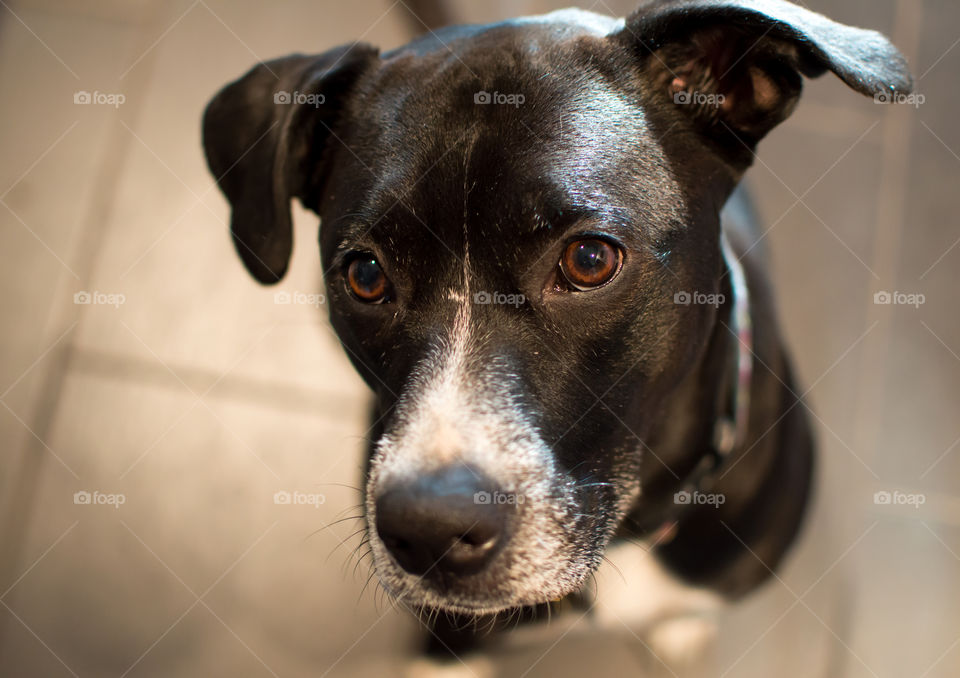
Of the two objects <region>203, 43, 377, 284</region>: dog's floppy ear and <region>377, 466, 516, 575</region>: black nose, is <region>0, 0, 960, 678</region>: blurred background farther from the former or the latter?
<region>377, 466, 516, 575</region>: black nose

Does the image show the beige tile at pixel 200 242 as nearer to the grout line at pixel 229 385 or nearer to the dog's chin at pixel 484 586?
the grout line at pixel 229 385

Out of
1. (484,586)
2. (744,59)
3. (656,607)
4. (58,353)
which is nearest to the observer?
(484,586)

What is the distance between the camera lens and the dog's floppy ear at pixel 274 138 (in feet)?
6.13

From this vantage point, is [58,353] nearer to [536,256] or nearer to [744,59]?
[536,256]

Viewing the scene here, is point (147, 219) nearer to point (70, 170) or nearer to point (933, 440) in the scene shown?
point (70, 170)

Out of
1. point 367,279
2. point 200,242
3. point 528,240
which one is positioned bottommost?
point 200,242

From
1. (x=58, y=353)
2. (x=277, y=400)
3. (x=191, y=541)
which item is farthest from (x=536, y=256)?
(x=58, y=353)

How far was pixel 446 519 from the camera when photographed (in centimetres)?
136

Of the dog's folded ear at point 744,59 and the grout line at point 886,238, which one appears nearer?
the dog's folded ear at point 744,59

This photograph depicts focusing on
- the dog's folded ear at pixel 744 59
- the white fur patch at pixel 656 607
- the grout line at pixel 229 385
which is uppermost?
the dog's folded ear at pixel 744 59

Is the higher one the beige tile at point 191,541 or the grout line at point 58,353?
the grout line at point 58,353

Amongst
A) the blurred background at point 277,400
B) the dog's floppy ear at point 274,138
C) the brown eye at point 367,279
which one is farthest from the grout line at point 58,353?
the brown eye at point 367,279

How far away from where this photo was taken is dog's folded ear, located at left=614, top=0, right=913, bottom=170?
1.49 m

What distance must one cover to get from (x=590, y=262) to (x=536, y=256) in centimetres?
11
